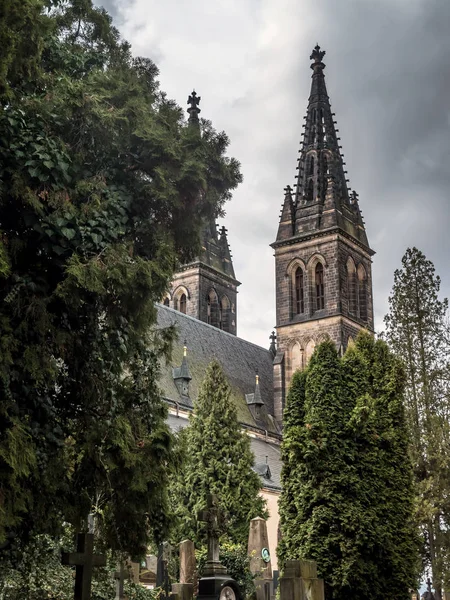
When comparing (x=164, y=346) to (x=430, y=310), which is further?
(x=430, y=310)

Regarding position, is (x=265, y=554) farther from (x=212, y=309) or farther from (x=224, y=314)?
(x=224, y=314)

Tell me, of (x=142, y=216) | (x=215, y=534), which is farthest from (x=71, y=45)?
(x=215, y=534)

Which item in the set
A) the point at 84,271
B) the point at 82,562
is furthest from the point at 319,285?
the point at 84,271

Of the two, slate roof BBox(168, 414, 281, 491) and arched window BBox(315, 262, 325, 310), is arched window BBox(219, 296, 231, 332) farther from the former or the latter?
slate roof BBox(168, 414, 281, 491)

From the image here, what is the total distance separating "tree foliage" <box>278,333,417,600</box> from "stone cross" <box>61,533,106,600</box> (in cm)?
781

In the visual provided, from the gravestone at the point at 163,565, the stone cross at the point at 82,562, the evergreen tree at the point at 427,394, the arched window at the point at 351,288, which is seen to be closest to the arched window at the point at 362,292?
the arched window at the point at 351,288

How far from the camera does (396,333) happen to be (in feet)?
80.7

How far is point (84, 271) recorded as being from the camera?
28.9 ft

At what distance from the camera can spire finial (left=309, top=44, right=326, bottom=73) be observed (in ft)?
164

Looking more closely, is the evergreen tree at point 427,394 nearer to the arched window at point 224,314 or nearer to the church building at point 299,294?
the church building at point 299,294

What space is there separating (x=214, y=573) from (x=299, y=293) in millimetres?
33294

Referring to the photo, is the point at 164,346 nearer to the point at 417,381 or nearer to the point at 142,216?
the point at 142,216

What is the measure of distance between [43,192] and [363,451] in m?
10.5

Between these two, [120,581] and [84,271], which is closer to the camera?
[84,271]
